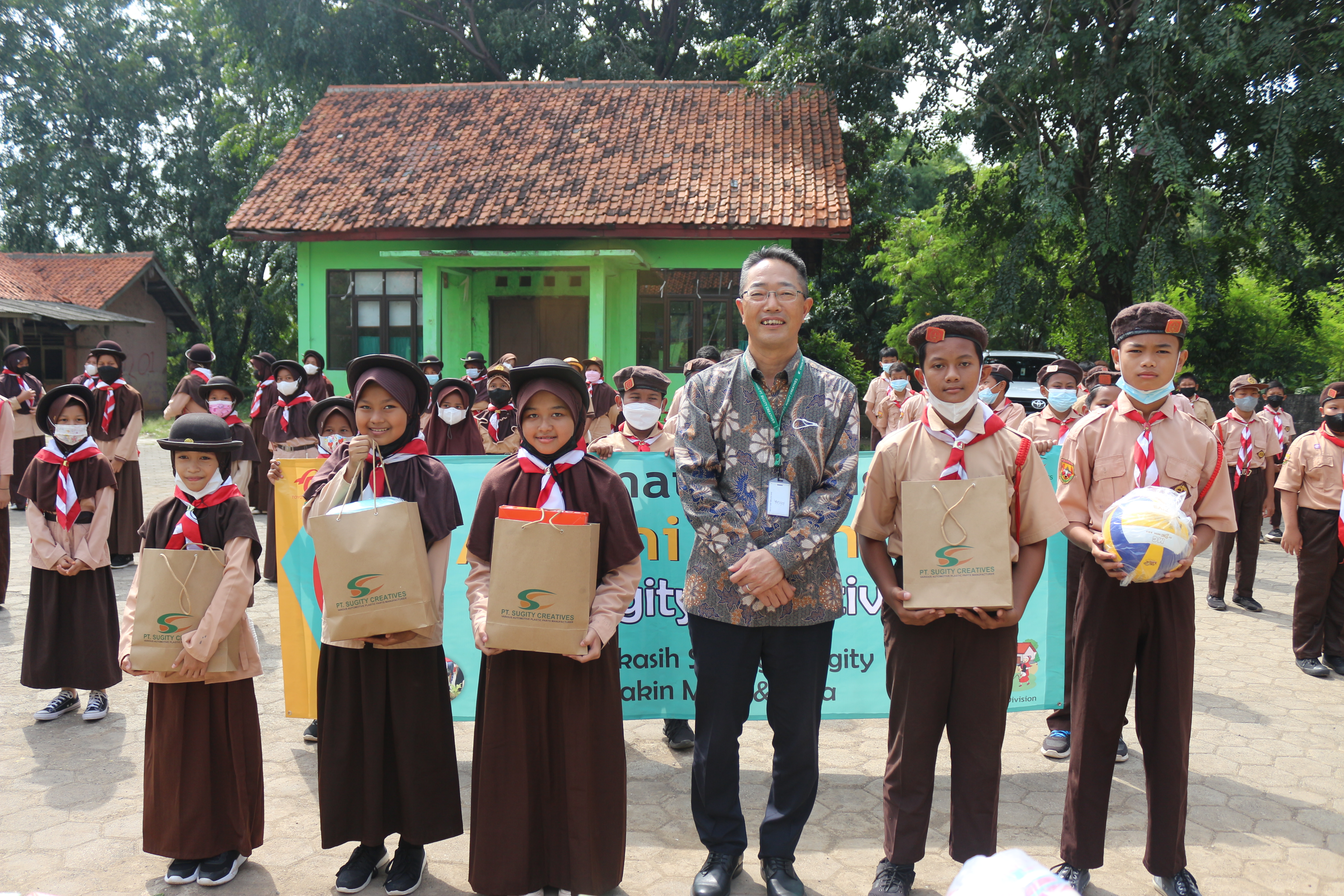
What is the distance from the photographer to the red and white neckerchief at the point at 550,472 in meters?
3.18

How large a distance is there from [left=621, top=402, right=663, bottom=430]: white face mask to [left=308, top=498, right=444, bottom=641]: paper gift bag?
2527mm

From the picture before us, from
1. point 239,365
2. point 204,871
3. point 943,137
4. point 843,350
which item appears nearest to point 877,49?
point 943,137

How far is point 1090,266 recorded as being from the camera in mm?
16531

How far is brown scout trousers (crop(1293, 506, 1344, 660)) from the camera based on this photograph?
248 inches

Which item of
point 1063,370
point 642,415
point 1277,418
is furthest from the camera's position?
point 1277,418

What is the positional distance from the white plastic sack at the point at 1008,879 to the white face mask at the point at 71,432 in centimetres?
546

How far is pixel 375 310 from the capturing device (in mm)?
17859

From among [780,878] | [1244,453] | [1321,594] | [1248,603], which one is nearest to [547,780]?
[780,878]

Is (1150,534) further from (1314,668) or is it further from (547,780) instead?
(1314,668)

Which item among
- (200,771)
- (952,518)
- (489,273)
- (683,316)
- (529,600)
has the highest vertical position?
(489,273)

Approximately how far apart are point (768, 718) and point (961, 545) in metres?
0.92

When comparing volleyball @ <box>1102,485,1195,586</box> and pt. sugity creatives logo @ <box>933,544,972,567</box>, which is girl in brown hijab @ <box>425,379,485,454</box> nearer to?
pt. sugity creatives logo @ <box>933,544,972,567</box>

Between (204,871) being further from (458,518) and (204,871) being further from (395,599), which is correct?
(458,518)

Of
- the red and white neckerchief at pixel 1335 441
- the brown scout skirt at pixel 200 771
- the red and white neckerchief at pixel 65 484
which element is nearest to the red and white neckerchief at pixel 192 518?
the brown scout skirt at pixel 200 771
